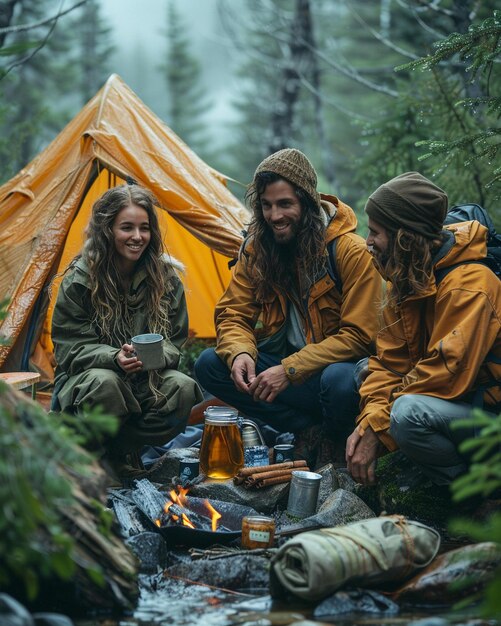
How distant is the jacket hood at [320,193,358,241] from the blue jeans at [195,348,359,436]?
85 centimetres

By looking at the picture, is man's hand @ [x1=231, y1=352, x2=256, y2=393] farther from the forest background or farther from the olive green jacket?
the forest background

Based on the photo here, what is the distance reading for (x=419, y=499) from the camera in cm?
450

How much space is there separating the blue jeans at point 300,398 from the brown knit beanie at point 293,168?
1098 millimetres

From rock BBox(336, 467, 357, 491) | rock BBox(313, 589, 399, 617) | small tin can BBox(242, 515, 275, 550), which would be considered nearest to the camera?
rock BBox(313, 589, 399, 617)

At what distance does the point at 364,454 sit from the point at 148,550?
1.22m

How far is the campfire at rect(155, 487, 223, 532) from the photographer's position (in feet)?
14.3

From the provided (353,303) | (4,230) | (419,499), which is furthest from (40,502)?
(4,230)

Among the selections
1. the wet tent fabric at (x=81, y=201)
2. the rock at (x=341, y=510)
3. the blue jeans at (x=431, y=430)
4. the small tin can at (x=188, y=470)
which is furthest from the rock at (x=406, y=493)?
the wet tent fabric at (x=81, y=201)

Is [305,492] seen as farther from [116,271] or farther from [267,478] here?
[116,271]

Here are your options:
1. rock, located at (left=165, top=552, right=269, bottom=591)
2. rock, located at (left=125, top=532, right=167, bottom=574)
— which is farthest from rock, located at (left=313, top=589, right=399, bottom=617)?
rock, located at (left=125, top=532, right=167, bottom=574)

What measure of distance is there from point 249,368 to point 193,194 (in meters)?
1.99

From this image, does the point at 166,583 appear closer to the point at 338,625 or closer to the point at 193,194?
the point at 338,625

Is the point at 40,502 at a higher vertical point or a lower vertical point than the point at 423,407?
higher

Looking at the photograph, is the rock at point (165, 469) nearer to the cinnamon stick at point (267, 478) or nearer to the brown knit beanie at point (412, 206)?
the cinnamon stick at point (267, 478)
